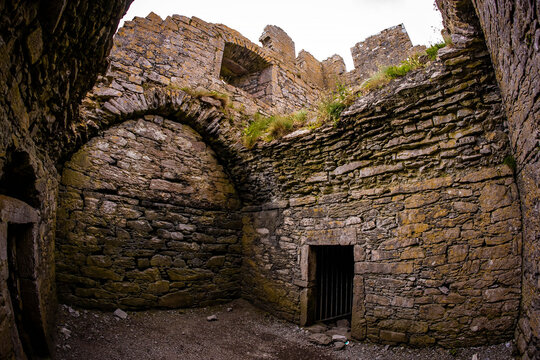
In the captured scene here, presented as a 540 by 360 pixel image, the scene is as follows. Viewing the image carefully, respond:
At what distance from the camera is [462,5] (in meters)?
3.50

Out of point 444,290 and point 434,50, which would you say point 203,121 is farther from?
point 444,290

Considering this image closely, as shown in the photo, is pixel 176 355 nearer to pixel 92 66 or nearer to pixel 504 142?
pixel 92 66

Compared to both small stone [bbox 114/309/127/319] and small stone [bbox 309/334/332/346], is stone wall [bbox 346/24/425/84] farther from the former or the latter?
small stone [bbox 114/309/127/319]

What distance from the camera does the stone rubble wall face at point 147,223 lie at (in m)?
4.38

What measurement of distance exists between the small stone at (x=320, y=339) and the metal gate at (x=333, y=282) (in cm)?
63

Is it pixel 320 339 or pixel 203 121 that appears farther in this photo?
pixel 203 121

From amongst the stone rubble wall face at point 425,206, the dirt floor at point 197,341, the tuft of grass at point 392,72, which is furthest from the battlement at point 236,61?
the dirt floor at point 197,341

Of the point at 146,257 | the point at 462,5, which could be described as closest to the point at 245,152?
the point at 146,257

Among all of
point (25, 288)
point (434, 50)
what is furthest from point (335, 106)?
point (25, 288)

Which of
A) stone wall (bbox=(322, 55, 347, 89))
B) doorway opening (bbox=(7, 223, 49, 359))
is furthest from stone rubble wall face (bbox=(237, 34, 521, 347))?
stone wall (bbox=(322, 55, 347, 89))

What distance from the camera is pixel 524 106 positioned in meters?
2.49

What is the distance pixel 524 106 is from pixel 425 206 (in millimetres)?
1619

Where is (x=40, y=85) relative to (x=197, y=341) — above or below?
above

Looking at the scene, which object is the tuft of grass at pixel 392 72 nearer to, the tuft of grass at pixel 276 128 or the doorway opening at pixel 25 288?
the tuft of grass at pixel 276 128
